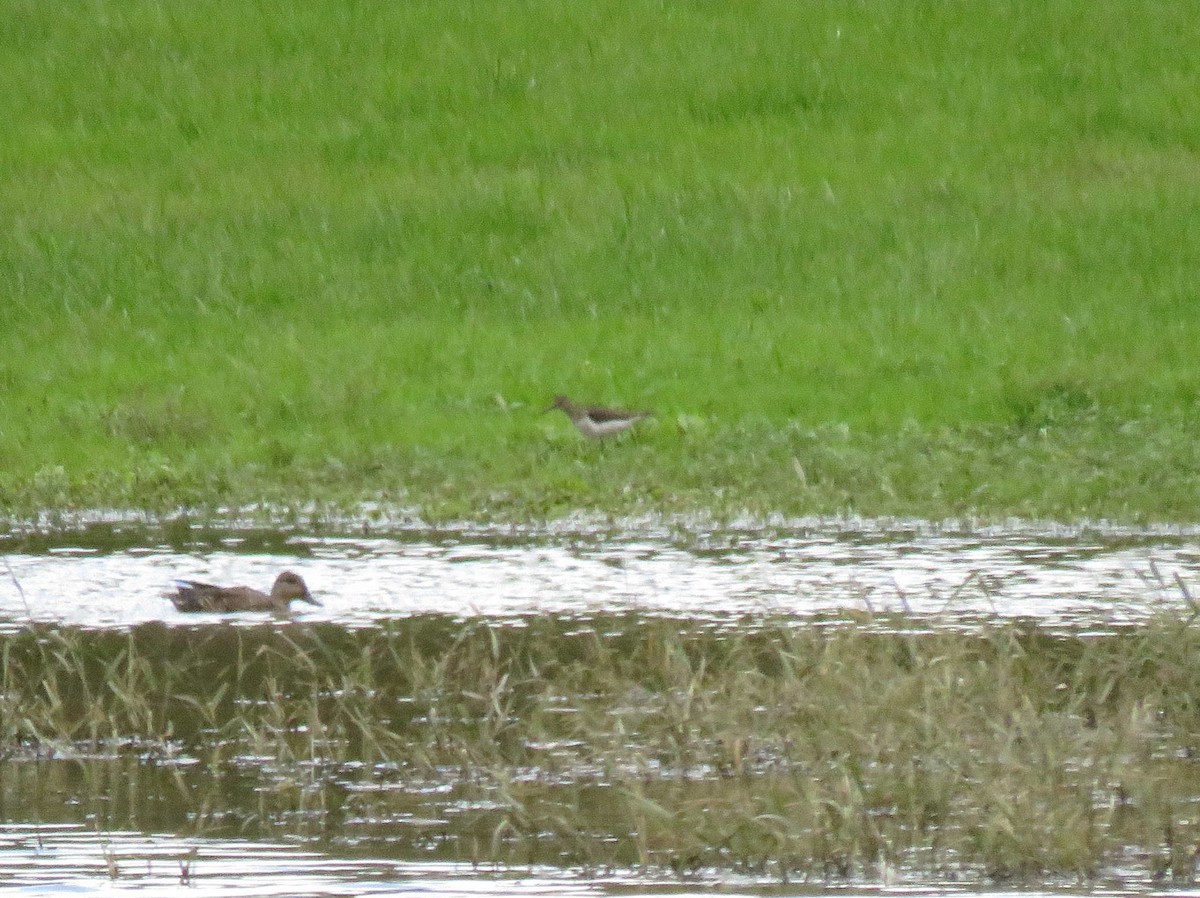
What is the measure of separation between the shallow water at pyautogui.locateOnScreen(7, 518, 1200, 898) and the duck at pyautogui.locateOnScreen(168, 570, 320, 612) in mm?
95

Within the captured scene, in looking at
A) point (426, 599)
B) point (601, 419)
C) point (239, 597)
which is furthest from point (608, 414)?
point (239, 597)

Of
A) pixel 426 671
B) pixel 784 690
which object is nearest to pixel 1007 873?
pixel 784 690

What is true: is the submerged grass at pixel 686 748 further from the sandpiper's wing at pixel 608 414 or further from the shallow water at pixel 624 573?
the sandpiper's wing at pixel 608 414

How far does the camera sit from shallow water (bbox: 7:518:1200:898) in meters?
7.00

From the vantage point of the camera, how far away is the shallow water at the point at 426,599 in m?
7.00

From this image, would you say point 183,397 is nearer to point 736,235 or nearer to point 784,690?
point 736,235

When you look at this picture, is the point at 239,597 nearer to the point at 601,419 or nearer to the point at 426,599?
the point at 426,599

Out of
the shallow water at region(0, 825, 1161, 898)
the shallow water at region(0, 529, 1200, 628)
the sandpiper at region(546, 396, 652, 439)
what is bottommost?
the shallow water at region(0, 825, 1161, 898)

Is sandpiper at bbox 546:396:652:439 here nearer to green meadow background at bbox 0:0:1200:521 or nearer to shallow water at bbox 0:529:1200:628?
green meadow background at bbox 0:0:1200:521

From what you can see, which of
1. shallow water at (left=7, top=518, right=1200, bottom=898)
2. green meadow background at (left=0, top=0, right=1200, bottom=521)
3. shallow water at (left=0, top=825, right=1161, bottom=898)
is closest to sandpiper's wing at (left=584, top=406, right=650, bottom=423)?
green meadow background at (left=0, top=0, right=1200, bottom=521)

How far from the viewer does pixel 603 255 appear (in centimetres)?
2273

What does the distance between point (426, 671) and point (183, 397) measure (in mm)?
9561

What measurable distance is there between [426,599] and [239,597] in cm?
90

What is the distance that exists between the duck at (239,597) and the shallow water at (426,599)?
95mm
